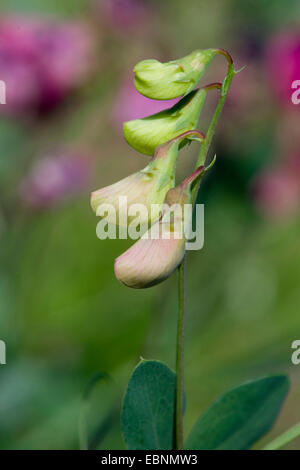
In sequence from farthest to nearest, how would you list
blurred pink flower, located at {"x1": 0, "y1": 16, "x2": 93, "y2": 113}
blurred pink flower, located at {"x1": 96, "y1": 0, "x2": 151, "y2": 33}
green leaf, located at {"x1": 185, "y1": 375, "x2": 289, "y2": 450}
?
blurred pink flower, located at {"x1": 96, "y1": 0, "x2": 151, "y2": 33}, blurred pink flower, located at {"x1": 0, "y1": 16, "x2": 93, "y2": 113}, green leaf, located at {"x1": 185, "y1": 375, "x2": 289, "y2": 450}

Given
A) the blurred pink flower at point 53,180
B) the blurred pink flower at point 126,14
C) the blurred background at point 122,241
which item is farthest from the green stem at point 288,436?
the blurred pink flower at point 126,14

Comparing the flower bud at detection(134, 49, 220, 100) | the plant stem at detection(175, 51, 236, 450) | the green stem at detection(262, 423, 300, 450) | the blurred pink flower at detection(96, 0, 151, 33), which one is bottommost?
the green stem at detection(262, 423, 300, 450)

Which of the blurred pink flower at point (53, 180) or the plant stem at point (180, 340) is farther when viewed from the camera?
the blurred pink flower at point (53, 180)

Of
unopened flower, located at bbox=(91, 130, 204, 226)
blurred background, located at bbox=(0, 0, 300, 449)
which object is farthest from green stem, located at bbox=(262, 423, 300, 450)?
blurred background, located at bbox=(0, 0, 300, 449)

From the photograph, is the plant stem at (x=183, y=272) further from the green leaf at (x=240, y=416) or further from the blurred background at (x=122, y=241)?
the blurred background at (x=122, y=241)

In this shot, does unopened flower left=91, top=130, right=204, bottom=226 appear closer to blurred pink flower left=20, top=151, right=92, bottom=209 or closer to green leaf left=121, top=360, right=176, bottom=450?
green leaf left=121, top=360, right=176, bottom=450

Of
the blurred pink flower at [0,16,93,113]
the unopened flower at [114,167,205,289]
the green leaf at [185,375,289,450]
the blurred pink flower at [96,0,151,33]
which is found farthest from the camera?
the blurred pink flower at [96,0,151,33]

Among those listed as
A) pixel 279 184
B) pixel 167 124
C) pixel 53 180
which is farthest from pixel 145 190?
pixel 279 184
